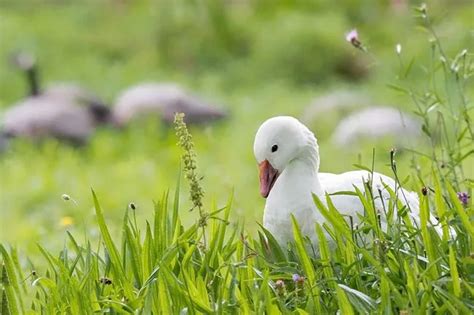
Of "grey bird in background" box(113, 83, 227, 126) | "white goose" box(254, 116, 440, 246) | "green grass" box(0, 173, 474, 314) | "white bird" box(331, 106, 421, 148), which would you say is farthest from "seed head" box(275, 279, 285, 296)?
"grey bird in background" box(113, 83, 227, 126)

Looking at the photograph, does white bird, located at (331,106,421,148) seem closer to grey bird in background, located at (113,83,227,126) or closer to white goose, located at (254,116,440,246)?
grey bird in background, located at (113,83,227,126)

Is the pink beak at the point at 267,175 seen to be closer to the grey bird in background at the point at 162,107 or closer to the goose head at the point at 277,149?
the goose head at the point at 277,149

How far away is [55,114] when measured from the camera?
888 cm

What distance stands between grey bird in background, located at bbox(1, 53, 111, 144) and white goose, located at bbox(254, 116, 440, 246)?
16.5ft

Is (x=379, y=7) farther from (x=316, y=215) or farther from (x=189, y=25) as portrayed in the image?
(x=316, y=215)

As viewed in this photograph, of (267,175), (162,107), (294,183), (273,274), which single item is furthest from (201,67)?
(273,274)

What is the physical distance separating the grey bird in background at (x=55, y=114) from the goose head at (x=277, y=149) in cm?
502

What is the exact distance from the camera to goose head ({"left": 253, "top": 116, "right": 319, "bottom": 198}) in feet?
12.1

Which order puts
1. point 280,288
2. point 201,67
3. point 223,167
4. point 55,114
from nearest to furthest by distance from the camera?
point 280,288 < point 223,167 < point 55,114 < point 201,67

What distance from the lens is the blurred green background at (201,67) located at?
7512 mm

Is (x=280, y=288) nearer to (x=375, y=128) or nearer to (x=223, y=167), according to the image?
(x=223, y=167)

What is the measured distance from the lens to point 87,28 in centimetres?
1245

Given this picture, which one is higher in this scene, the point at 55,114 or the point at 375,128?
the point at 55,114

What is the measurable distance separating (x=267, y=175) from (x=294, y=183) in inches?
5.6
